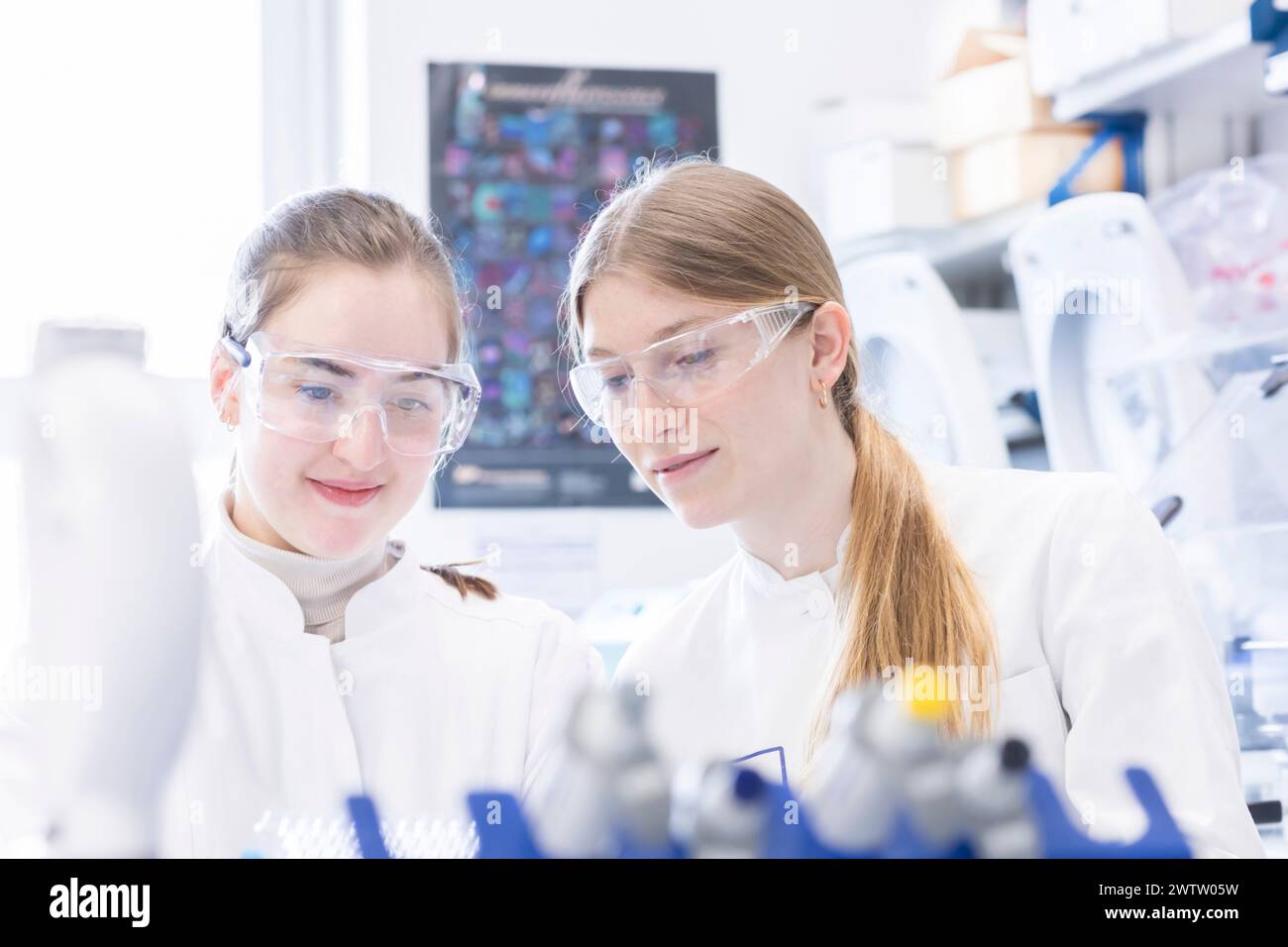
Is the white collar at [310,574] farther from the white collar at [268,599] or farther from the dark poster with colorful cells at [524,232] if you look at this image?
the dark poster with colorful cells at [524,232]

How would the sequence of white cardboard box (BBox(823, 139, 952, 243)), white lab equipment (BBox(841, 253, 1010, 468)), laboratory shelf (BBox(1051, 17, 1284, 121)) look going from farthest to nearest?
white lab equipment (BBox(841, 253, 1010, 468)), laboratory shelf (BBox(1051, 17, 1284, 121)), white cardboard box (BBox(823, 139, 952, 243))

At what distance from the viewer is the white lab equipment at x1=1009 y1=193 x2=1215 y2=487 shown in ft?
5.50

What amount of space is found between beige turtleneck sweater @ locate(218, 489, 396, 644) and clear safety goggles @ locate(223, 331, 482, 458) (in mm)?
100

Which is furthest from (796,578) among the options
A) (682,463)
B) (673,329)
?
(673,329)

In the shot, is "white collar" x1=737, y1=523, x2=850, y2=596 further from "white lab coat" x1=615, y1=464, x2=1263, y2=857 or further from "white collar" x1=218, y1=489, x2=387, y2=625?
"white collar" x1=218, y1=489, x2=387, y2=625

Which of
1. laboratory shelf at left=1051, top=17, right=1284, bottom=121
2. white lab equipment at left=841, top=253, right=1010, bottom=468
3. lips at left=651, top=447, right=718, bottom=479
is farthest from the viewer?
white lab equipment at left=841, top=253, right=1010, bottom=468

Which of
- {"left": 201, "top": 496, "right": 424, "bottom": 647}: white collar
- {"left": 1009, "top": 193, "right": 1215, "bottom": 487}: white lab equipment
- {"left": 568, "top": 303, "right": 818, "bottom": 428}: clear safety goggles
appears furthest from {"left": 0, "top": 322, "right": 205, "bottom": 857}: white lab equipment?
{"left": 1009, "top": 193, "right": 1215, "bottom": 487}: white lab equipment

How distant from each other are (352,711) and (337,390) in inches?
10.2

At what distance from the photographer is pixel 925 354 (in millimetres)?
1729

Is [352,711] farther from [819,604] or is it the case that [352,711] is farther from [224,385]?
[819,604]

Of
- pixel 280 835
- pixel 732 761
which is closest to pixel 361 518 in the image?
pixel 280 835

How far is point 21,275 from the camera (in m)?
1.17

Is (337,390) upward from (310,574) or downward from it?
upward
